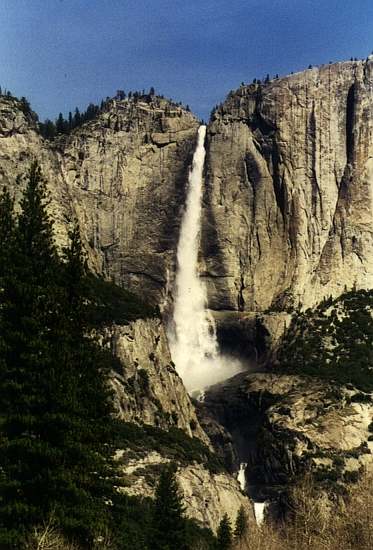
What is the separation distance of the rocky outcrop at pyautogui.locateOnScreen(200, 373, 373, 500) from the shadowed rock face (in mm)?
16189

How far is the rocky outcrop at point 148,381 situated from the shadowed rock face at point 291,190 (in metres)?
25.3

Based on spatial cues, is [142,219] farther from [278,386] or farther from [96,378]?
[96,378]

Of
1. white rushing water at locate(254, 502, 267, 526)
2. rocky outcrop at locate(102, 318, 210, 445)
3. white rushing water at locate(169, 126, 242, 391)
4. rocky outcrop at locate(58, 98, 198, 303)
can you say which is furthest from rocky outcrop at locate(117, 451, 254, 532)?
rocky outcrop at locate(58, 98, 198, 303)

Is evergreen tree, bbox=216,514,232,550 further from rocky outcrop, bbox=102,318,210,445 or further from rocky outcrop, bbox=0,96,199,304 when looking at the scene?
rocky outcrop, bbox=0,96,199,304

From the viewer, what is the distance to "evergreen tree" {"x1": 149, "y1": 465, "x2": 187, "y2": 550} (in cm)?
6806

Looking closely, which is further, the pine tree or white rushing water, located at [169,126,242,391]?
white rushing water, located at [169,126,242,391]

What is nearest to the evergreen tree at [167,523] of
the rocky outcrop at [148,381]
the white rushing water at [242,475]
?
the rocky outcrop at [148,381]

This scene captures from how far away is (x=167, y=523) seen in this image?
68.8 metres

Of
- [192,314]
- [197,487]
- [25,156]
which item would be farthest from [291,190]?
[197,487]

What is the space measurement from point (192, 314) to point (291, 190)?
19273mm

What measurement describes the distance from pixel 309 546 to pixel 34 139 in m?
73.7

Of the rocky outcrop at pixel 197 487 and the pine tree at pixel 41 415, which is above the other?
the pine tree at pixel 41 415

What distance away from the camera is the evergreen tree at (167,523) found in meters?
68.1

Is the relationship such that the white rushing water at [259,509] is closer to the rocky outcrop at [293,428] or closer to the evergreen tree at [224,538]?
the rocky outcrop at [293,428]
